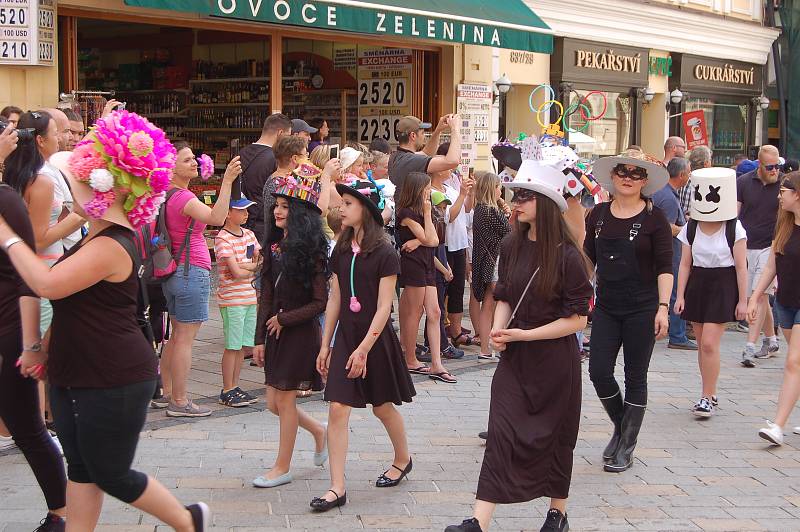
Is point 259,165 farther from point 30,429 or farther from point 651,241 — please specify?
point 30,429

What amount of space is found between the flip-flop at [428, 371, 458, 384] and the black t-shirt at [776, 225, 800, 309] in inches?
107

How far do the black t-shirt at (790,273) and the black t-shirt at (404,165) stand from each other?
2.91 metres

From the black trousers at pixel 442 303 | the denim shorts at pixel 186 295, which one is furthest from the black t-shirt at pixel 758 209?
the denim shorts at pixel 186 295

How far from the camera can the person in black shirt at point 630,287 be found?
21.6 feet

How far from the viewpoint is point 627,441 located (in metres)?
6.66

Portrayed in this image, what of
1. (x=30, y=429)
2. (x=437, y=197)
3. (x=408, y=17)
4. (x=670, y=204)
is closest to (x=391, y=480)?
(x=30, y=429)

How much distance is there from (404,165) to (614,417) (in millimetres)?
3146

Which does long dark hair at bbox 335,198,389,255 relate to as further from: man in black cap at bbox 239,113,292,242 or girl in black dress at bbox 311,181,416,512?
man in black cap at bbox 239,113,292,242

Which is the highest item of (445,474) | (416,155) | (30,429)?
(416,155)

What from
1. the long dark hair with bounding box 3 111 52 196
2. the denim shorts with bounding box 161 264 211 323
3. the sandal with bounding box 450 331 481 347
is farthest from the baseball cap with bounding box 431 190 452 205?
the long dark hair with bounding box 3 111 52 196

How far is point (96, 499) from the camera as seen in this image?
14.8 feet

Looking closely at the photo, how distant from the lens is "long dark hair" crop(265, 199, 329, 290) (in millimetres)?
6035

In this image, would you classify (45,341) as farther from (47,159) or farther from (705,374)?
(705,374)

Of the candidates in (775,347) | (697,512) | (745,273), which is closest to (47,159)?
(697,512)
